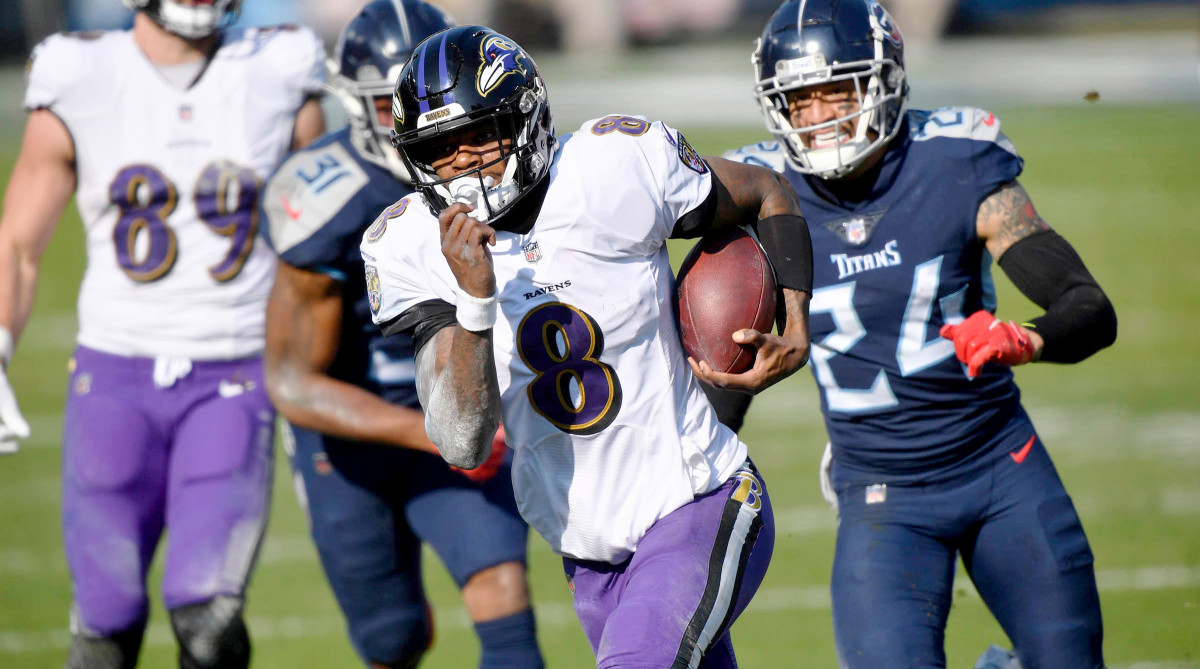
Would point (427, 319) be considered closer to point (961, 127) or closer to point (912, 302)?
point (912, 302)

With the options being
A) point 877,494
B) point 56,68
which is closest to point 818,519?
point 877,494

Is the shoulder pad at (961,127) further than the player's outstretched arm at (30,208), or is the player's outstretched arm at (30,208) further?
the player's outstretched arm at (30,208)

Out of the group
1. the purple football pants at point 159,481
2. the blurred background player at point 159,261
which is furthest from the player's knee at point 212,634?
the blurred background player at point 159,261

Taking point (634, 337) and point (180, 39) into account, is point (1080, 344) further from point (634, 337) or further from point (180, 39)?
point (180, 39)

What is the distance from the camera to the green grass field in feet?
16.4

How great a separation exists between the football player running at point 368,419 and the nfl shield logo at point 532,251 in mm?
942

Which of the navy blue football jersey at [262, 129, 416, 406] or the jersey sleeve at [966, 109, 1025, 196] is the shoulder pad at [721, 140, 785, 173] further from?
the navy blue football jersey at [262, 129, 416, 406]

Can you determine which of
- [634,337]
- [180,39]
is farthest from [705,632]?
[180,39]

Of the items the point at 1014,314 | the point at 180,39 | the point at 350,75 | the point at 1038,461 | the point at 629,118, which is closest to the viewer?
the point at 629,118

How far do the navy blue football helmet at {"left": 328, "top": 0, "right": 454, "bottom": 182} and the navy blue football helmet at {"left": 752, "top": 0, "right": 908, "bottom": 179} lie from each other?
1100mm

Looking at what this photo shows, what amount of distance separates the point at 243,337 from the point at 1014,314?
6.57 meters

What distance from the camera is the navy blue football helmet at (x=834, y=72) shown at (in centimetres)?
352

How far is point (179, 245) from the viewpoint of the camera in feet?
14.5

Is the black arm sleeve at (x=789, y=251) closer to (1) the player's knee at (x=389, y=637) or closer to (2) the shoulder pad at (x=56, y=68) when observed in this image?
(1) the player's knee at (x=389, y=637)
